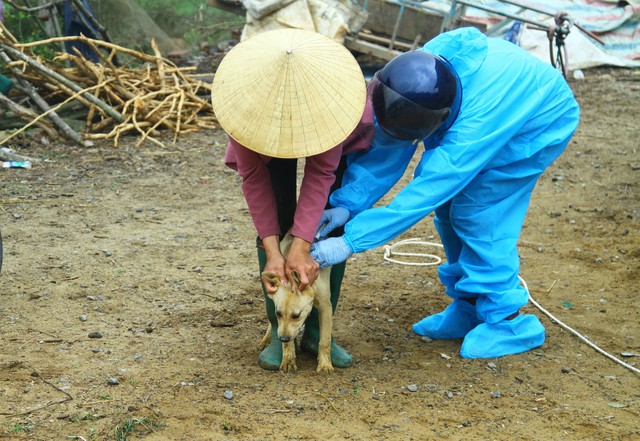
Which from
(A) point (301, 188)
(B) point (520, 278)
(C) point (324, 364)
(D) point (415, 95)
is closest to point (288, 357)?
(C) point (324, 364)

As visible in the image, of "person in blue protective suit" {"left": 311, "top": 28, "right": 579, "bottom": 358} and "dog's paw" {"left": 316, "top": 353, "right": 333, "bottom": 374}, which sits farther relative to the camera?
"dog's paw" {"left": 316, "top": 353, "right": 333, "bottom": 374}

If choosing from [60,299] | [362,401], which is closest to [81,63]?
[60,299]

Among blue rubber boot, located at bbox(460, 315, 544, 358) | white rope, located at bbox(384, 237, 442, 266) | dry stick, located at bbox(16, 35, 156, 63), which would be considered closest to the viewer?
blue rubber boot, located at bbox(460, 315, 544, 358)

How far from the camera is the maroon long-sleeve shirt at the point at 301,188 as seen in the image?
9.93 feet

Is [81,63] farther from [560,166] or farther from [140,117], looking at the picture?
[560,166]

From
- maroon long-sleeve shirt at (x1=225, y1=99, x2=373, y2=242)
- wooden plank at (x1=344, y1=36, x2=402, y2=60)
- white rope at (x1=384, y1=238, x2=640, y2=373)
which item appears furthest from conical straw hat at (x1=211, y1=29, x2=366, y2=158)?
wooden plank at (x1=344, y1=36, x2=402, y2=60)

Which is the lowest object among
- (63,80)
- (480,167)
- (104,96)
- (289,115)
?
(104,96)

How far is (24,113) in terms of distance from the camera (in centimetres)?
718

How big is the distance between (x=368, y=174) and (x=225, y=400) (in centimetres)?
112

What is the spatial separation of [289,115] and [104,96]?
551 centimetres

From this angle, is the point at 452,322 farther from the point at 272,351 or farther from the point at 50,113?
the point at 50,113

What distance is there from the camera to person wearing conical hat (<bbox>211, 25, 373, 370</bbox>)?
9.23 ft

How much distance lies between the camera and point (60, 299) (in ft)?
13.4

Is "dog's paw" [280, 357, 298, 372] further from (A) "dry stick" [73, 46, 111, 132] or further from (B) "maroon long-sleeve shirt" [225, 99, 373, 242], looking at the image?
(A) "dry stick" [73, 46, 111, 132]
